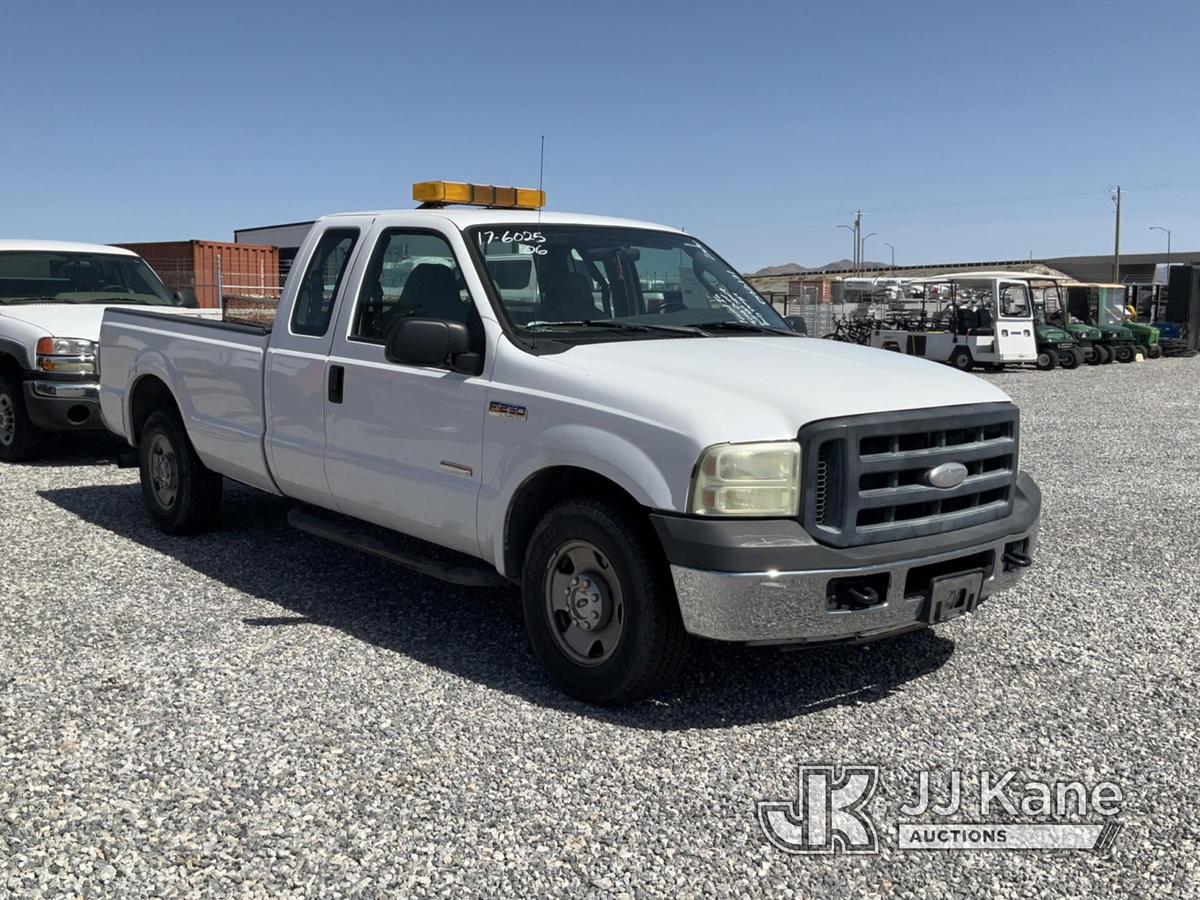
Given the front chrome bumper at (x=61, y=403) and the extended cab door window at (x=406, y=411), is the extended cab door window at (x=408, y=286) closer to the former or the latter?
Result: the extended cab door window at (x=406, y=411)

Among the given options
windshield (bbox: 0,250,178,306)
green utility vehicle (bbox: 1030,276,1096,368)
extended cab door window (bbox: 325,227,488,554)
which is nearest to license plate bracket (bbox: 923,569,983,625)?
extended cab door window (bbox: 325,227,488,554)

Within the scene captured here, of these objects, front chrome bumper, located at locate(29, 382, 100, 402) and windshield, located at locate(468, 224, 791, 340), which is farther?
front chrome bumper, located at locate(29, 382, 100, 402)

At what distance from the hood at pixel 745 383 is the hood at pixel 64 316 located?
5898 mm

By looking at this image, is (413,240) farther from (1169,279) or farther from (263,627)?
(1169,279)

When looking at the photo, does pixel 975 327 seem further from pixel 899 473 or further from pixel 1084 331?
pixel 899 473

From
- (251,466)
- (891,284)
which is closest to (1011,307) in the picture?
(891,284)

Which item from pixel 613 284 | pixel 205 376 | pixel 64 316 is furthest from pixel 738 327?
pixel 64 316

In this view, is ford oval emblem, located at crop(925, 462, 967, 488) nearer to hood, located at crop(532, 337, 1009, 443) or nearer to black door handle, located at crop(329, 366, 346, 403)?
hood, located at crop(532, 337, 1009, 443)

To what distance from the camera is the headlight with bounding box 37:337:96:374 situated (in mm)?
9750

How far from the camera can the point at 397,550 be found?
555 centimetres

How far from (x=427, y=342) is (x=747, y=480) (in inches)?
59.0

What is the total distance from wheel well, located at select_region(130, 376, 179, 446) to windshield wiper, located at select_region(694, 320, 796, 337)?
12.2 ft

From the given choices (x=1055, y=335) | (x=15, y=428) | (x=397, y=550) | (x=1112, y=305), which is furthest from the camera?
(x=1112, y=305)

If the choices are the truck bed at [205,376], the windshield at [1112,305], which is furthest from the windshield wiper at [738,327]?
the windshield at [1112,305]
